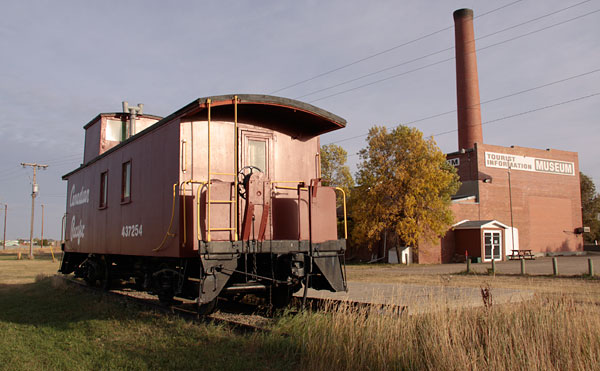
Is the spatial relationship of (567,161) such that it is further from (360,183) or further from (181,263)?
(181,263)

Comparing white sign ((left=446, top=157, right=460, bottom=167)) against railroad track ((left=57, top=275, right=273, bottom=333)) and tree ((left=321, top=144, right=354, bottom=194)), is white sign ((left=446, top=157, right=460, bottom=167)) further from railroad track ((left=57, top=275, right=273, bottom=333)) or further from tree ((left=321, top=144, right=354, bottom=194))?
railroad track ((left=57, top=275, right=273, bottom=333))

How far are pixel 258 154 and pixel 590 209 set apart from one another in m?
61.9

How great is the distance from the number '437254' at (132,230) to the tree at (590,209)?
198 feet

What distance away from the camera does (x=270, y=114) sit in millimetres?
8430

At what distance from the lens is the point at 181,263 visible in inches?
309

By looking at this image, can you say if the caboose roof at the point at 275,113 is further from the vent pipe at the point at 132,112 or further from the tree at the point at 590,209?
the tree at the point at 590,209

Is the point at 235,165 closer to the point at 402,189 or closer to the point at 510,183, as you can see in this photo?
the point at 402,189

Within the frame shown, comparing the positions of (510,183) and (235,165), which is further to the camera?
(510,183)

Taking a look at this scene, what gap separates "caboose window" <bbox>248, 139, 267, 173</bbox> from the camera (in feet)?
27.1

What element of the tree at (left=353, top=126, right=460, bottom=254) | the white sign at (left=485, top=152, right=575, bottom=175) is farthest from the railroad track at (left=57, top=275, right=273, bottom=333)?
the white sign at (left=485, top=152, right=575, bottom=175)

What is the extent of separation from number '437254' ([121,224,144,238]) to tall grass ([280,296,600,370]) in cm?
403

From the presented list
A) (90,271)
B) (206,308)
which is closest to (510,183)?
(90,271)

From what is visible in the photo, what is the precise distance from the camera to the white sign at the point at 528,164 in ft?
137

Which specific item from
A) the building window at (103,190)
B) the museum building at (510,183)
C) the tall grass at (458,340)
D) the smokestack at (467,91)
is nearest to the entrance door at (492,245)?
the museum building at (510,183)
